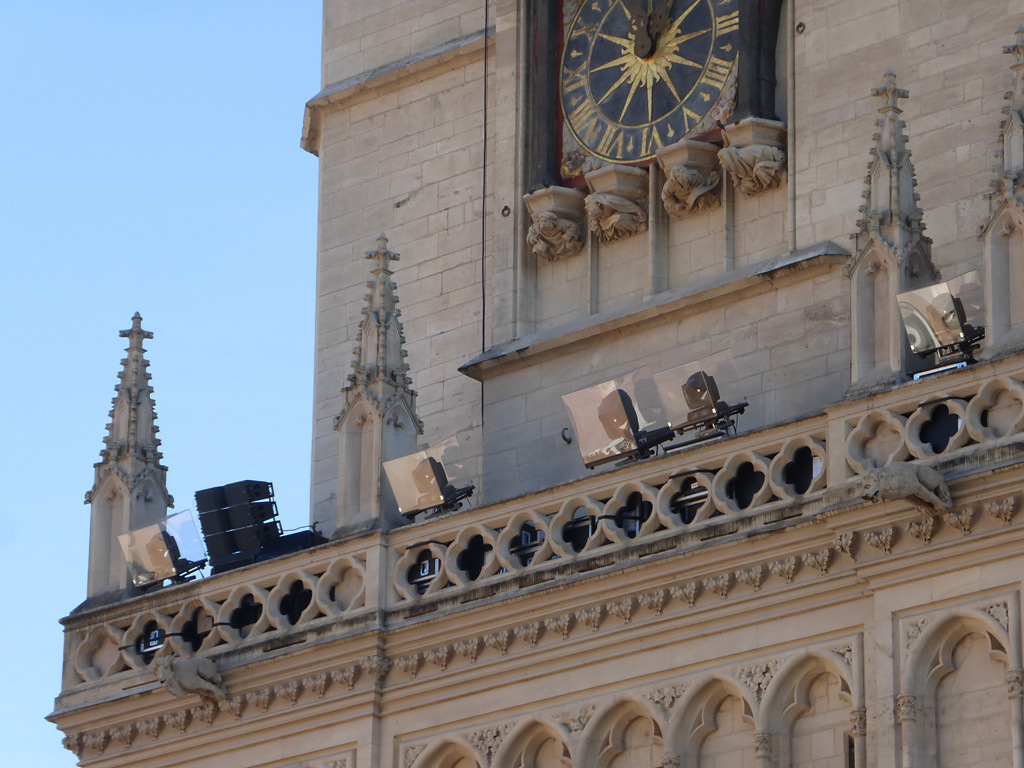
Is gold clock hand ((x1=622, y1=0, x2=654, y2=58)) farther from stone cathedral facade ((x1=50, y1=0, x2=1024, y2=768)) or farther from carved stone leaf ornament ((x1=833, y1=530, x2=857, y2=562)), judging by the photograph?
carved stone leaf ornament ((x1=833, y1=530, x2=857, y2=562))

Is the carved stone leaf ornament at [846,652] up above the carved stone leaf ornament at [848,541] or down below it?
below

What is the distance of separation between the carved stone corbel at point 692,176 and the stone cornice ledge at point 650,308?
840 millimetres

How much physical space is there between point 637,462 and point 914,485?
3.36 metres

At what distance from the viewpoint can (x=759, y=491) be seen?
83.8 feet

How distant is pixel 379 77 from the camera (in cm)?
3322

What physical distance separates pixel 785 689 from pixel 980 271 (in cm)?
430

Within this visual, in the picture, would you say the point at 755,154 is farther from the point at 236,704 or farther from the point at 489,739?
the point at 236,704

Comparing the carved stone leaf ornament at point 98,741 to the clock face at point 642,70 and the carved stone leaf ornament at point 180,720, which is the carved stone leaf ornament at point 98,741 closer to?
the carved stone leaf ornament at point 180,720

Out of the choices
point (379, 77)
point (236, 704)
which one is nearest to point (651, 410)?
point (236, 704)

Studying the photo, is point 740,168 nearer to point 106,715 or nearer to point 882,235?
point 882,235

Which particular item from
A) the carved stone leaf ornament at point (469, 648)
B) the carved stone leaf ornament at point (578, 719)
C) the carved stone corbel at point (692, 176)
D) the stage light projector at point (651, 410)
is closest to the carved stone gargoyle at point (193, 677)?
the carved stone leaf ornament at point (469, 648)

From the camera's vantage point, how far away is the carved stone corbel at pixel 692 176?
2973 centimetres

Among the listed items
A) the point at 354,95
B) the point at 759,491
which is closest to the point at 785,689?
the point at 759,491

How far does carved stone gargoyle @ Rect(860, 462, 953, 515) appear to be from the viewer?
78.4ft
